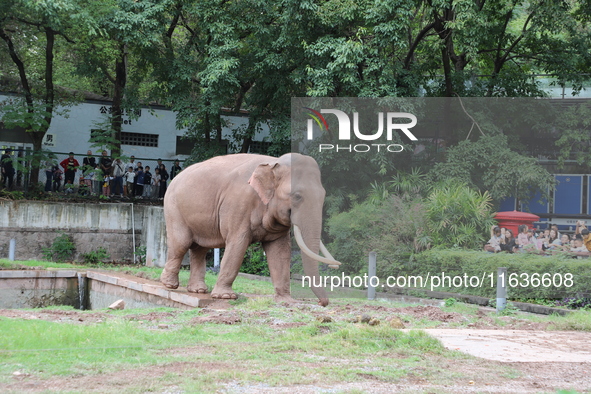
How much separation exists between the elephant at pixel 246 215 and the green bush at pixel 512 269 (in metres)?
4.17

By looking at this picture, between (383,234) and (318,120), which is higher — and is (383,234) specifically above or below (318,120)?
below

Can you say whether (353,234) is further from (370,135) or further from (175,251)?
(175,251)

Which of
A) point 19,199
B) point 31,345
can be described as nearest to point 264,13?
point 19,199

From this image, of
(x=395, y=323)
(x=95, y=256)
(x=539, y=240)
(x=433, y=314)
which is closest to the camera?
(x=395, y=323)

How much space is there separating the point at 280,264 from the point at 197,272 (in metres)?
1.85

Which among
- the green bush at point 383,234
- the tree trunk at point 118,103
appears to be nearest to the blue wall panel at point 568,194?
the green bush at point 383,234

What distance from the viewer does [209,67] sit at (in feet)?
68.3

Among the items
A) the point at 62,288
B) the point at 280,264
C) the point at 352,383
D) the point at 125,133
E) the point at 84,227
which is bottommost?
the point at 62,288

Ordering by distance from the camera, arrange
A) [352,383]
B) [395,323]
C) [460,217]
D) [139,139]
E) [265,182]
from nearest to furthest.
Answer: [352,383]
[395,323]
[265,182]
[460,217]
[139,139]

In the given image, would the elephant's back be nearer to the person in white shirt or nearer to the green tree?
the green tree

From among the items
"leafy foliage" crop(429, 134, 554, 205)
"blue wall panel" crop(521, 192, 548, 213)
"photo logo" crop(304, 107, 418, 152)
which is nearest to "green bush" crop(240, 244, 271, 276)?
"photo logo" crop(304, 107, 418, 152)

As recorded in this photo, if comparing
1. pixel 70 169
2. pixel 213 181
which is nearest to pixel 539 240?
pixel 213 181

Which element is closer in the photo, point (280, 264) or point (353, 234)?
point (280, 264)

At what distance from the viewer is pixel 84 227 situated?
73.7ft
